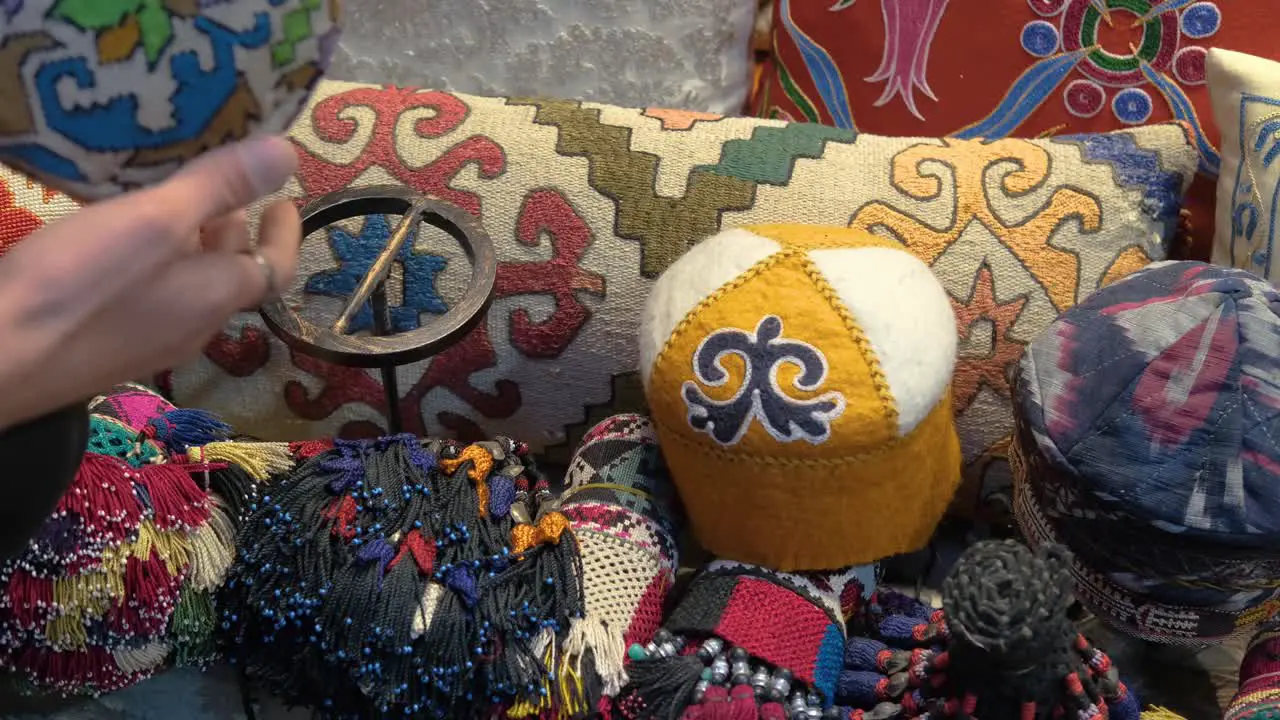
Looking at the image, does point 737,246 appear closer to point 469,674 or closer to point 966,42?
point 469,674

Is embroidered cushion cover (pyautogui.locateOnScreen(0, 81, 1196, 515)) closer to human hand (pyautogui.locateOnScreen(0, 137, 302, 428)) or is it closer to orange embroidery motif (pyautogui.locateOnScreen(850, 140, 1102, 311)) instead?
orange embroidery motif (pyautogui.locateOnScreen(850, 140, 1102, 311))

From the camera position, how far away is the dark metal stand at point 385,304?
64 centimetres

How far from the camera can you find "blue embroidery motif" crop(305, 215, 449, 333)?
2.73 ft

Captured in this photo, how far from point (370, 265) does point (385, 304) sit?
118 millimetres

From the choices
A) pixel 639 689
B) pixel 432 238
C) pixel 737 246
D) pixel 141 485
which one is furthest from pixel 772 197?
pixel 141 485

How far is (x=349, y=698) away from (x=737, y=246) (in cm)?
38

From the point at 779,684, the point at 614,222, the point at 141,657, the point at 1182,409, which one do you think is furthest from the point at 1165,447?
the point at 141,657

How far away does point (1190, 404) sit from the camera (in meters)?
0.58

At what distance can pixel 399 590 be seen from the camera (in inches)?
24.9

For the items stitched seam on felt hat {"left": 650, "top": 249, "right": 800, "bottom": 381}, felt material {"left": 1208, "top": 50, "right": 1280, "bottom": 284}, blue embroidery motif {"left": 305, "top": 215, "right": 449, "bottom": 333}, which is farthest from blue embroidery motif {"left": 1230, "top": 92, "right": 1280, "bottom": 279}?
blue embroidery motif {"left": 305, "top": 215, "right": 449, "bottom": 333}

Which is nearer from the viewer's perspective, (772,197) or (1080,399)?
(1080,399)

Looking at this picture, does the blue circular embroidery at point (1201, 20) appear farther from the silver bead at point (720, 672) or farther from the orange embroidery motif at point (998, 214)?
the silver bead at point (720, 672)

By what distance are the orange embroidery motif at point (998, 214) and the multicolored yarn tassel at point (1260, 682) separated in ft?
0.86

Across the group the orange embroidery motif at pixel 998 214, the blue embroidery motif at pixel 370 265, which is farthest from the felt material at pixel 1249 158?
the blue embroidery motif at pixel 370 265
